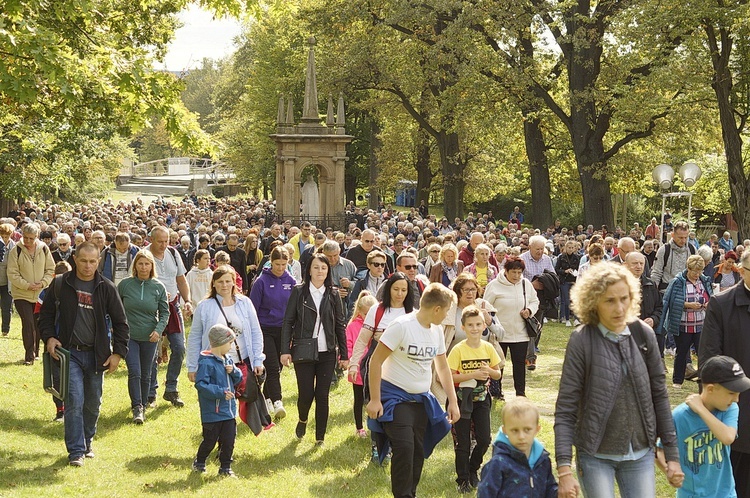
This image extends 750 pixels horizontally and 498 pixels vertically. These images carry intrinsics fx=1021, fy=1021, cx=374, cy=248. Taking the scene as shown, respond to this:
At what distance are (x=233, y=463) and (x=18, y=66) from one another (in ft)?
13.7

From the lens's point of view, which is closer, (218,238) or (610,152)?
(218,238)

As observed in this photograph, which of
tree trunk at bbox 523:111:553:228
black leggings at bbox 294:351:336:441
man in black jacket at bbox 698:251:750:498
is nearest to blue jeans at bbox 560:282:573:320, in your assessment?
black leggings at bbox 294:351:336:441

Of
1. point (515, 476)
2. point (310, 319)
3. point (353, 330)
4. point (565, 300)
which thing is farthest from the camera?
point (565, 300)

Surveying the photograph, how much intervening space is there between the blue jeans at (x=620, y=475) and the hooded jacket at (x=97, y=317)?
15.9ft

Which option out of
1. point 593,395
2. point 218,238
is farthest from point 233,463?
point 218,238

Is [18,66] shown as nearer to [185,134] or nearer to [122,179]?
[185,134]

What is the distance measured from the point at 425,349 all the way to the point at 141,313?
4275 millimetres

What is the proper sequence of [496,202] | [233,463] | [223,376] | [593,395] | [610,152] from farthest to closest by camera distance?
[496,202], [610,152], [233,463], [223,376], [593,395]

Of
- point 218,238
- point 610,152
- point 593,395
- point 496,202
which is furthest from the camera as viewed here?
point 496,202

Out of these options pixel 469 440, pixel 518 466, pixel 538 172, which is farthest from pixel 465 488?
pixel 538 172

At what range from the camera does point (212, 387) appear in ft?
27.0

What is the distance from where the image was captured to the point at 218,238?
17.2 meters

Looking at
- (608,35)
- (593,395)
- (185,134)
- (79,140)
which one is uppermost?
(608,35)

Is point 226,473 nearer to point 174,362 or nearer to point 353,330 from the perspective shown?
point 353,330
